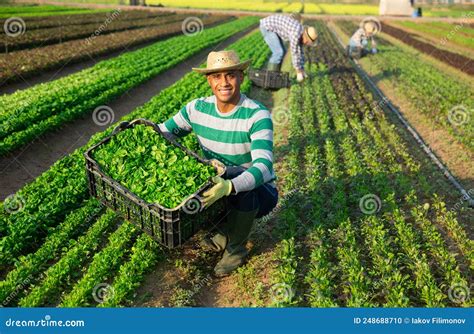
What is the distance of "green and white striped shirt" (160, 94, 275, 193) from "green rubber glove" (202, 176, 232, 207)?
0.77 ft

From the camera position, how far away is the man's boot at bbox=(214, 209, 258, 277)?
14.4 feet

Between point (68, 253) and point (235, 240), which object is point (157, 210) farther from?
point (68, 253)

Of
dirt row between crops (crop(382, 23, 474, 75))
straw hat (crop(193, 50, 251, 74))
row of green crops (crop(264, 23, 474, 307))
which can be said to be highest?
straw hat (crop(193, 50, 251, 74))

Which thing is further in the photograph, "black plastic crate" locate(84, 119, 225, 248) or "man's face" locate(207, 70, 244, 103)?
"man's face" locate(207, 70, 244, 103)

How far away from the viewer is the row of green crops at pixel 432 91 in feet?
33.3

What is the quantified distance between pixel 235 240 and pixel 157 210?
1.30 metres

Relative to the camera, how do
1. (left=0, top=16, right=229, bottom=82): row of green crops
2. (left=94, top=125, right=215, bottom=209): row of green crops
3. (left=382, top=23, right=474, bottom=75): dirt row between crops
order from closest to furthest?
(left=94, top=125, right=215, bottom=209): row of green crops → (left=0, top=16, right=229, bottom=82): row of green crops → (left=382, top=23, right=474, bottom=75): dirt row between crops

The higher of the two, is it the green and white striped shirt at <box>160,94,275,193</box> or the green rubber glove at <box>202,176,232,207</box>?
the green and white striped shirt at <box>160,94,275,193</box>

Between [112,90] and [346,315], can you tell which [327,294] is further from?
[112,90]

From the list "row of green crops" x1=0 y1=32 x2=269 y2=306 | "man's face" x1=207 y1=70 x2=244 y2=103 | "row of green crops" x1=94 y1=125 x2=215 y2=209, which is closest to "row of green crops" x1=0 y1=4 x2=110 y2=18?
"row of green crops" x1=0 y1=32 x2=269 y2=306

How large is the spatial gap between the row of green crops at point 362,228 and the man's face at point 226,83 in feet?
6.29

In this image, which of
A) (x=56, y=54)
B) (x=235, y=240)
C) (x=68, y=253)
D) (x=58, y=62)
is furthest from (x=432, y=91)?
(x=56, y=54)

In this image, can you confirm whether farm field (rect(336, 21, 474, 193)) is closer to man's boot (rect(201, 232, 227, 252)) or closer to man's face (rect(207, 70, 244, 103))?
man's boot (rect(201, 232, 227, 252))

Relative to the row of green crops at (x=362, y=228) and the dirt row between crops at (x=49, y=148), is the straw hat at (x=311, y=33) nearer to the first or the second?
the row of green crops at (x=362, y=228)
